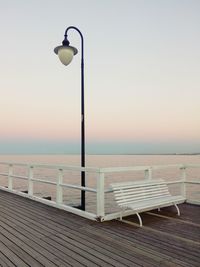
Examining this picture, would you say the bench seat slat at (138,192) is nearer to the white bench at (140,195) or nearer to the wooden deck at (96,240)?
the white bench at (140,195)

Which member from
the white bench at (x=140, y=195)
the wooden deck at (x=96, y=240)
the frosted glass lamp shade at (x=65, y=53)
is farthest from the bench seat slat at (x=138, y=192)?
the frosted glass lamp shade at (x=65, y=53)

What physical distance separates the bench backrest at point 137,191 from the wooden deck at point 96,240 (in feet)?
1.40

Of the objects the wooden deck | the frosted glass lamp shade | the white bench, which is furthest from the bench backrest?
the frosted glass lamp shade

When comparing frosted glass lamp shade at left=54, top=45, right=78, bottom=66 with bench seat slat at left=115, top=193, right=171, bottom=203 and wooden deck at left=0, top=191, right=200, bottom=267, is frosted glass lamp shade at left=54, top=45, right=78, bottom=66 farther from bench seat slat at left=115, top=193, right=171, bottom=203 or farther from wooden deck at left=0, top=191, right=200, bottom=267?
wooden deck at left=0, top=191, right=200, bottom=267

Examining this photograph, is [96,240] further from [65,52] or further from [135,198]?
[65,52]

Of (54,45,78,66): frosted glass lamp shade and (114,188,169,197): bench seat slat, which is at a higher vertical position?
(54,45,78,66): frosted glass lamp shade

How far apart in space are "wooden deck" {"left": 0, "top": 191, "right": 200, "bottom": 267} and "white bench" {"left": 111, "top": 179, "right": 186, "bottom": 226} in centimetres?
34

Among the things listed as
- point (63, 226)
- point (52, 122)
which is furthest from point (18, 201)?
point (52, 122)

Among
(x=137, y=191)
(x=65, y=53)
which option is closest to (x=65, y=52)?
(x=65, y=53)

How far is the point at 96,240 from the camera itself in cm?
415

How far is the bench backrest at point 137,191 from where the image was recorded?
527 cm

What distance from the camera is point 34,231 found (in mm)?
4656

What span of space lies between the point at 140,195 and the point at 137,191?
0.10 m

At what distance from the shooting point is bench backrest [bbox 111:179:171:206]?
5266 millimetres
